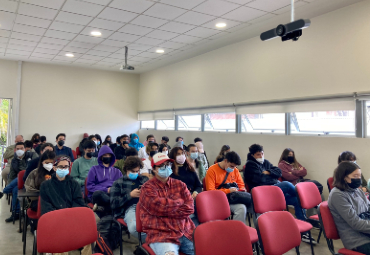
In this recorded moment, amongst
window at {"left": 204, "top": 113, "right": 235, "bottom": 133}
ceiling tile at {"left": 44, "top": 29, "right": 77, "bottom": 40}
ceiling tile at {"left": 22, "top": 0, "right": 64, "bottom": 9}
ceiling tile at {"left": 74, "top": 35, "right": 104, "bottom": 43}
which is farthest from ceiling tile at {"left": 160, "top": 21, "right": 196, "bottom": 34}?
window at {"left": 204, "top": 113, "right": 235, "bottom": 133}

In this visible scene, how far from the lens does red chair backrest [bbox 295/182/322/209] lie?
3.51 meters

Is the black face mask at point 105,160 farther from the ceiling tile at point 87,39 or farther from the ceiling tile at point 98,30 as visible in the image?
the ceiling tile at point 87,39

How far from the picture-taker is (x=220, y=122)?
Result: 766cm

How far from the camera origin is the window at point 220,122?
23.8 ft

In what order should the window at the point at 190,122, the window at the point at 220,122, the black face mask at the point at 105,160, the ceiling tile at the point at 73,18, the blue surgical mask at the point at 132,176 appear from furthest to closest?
1. the window at the point at 190,122
2. the window at the point at 220,122
3. the ceiling tile at the point at 73,18
4. the black face mask at the point at 105,160
5. the blue surgical mask at the point at 132,176

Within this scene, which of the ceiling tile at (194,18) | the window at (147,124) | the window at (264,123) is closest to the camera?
the ceiling tile at (194,18)

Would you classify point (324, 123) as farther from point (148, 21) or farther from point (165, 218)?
point (165, 218)

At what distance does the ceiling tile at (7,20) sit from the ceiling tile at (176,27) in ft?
9.50

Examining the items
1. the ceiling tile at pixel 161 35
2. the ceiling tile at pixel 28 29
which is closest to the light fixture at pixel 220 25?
the ceiling tile at pixel 161 35

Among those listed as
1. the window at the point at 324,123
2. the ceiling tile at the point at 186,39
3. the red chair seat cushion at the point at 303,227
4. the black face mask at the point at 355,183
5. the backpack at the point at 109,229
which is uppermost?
the ceiling tile at the point at 186,39

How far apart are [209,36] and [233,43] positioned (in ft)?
2.76

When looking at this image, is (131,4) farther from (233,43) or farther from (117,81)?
(117,81)

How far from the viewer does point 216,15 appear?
5148 mm

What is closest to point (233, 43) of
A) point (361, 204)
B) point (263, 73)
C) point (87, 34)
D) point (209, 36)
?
point (209, 36)
